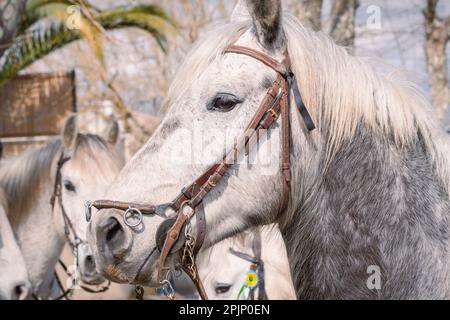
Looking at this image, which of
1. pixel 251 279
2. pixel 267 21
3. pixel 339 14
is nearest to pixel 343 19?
pixel 339 14

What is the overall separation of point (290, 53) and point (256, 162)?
0.46m

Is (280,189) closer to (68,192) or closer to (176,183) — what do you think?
(176,183)

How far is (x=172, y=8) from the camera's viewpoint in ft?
36.8

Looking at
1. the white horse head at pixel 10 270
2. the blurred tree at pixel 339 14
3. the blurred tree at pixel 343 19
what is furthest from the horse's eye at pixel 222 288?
the blurred tree at pixel 339 14

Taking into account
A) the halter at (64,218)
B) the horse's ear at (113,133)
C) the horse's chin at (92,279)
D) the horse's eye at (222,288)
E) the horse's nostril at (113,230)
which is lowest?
the horse's chin at (92,279)

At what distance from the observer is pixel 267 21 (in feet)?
7.45

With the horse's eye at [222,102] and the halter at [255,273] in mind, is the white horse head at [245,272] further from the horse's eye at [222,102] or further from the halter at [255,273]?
the horse's eye at [222,102]

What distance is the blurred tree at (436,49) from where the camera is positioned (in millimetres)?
7867

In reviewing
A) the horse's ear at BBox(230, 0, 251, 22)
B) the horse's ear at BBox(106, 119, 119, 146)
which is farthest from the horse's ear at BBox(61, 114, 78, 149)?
the horse's ear at BBox(230, 0, 251, 22)

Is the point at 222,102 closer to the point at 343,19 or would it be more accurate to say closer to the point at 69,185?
the point at 69,185

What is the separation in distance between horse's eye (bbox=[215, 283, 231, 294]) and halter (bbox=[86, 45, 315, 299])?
8.24 feet

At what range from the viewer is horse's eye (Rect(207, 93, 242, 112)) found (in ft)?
7.39

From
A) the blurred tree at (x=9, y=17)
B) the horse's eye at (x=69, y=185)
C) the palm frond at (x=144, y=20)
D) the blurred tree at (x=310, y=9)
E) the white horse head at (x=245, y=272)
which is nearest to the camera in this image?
the white horse head at (x=245, y=272)

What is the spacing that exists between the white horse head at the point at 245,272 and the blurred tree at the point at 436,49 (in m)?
4.10
